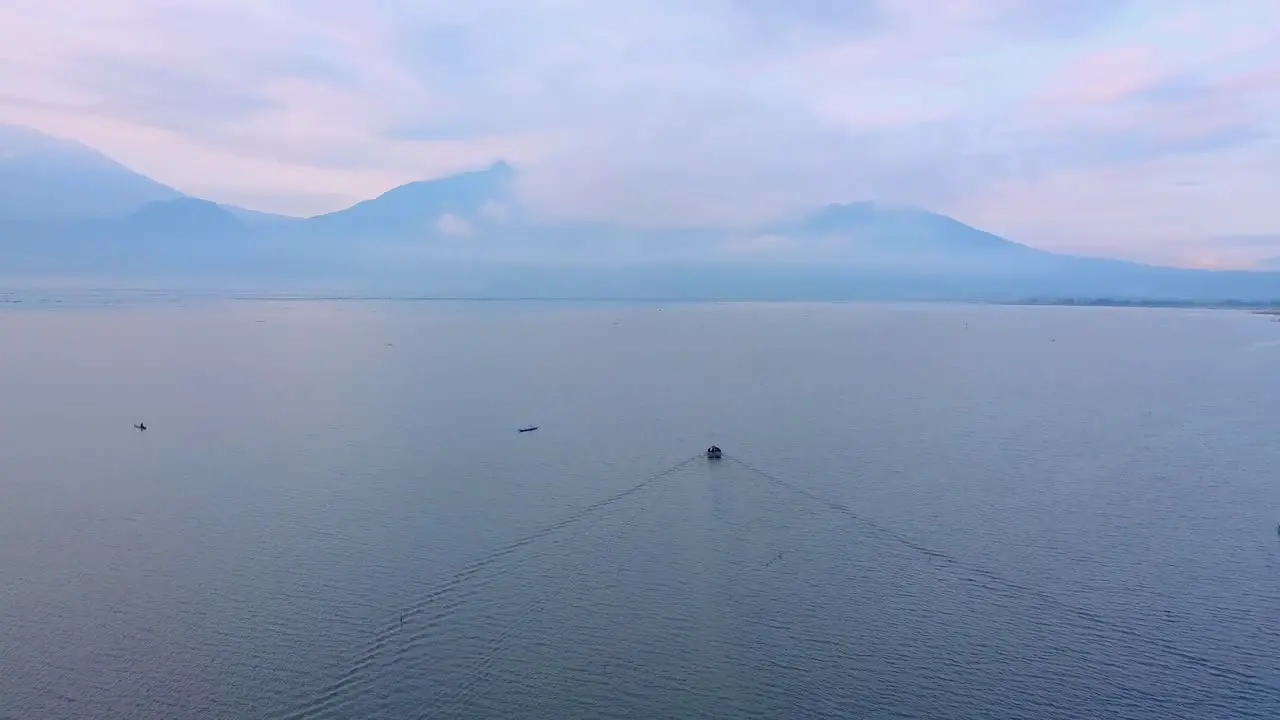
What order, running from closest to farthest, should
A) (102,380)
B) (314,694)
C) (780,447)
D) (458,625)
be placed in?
(314,694) < (458,625) < (780,447) < (102,380)

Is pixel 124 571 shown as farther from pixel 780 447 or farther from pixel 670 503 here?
pixel 780 447

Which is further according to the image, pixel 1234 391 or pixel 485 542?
pixel 1234 391

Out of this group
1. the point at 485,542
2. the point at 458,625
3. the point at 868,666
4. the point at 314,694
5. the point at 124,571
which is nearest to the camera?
the point at 314,694

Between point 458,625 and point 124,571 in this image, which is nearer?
point 458,625

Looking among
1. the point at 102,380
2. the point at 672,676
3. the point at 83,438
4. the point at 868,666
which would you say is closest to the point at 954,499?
the point at 868,666

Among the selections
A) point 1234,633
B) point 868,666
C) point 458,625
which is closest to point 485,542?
point 458,625

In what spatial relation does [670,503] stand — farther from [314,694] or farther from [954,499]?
[314,694]
